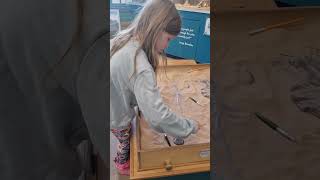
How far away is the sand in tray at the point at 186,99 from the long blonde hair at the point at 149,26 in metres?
0.05

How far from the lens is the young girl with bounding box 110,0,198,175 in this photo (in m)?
0.40

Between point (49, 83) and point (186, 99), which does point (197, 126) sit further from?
point (49, 83)

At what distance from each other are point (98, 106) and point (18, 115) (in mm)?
149

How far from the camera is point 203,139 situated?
0.45 meters

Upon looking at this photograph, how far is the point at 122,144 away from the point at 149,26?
20 centimetres

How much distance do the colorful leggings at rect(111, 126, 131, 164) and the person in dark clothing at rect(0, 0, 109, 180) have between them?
0.02 metres

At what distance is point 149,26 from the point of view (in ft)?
1.34
